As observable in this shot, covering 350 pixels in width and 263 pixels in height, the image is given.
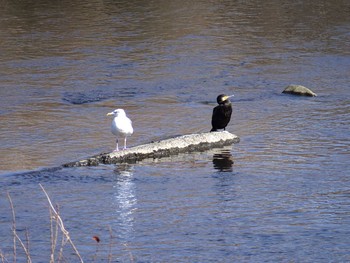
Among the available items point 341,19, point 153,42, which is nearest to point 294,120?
point 153,42

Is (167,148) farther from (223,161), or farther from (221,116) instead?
(221,116)

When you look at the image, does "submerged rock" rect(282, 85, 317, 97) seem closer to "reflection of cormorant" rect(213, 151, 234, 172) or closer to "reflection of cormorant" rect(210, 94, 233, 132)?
"reflection of cormorant" rect(210, 94, 233, 132)

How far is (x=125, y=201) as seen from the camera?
9.44 metres

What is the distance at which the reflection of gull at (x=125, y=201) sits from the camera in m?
8.59

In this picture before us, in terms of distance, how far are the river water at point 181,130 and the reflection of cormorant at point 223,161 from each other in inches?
0.9

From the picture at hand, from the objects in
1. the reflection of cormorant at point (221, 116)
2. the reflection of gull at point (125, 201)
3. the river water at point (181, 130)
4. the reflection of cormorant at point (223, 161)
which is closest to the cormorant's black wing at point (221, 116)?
the reflection of cormorant at point (221, 116)

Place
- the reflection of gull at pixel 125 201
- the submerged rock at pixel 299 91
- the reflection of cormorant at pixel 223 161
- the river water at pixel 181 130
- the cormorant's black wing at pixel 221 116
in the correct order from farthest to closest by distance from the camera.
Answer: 1. the submerged rock at pixel 299 91
2. the cormorant's black wing at pixel 221 116
3. the reflection of cormorant at pixel 223 161
4. the reflection of gull at pixel 125 201
5. the river water at pixel 181 130

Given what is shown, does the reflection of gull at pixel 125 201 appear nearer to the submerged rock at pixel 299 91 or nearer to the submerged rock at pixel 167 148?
the submerged rock at pixel 167 148

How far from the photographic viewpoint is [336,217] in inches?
348

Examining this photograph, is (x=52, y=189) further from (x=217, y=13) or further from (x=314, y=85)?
(x=217, y=13)

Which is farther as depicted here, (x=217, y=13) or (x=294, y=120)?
(x=217, y=13)

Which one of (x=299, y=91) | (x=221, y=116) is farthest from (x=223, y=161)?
(x=299, y=91)

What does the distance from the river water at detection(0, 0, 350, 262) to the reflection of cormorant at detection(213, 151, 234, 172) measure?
2 cm

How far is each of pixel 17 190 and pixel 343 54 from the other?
970cm
